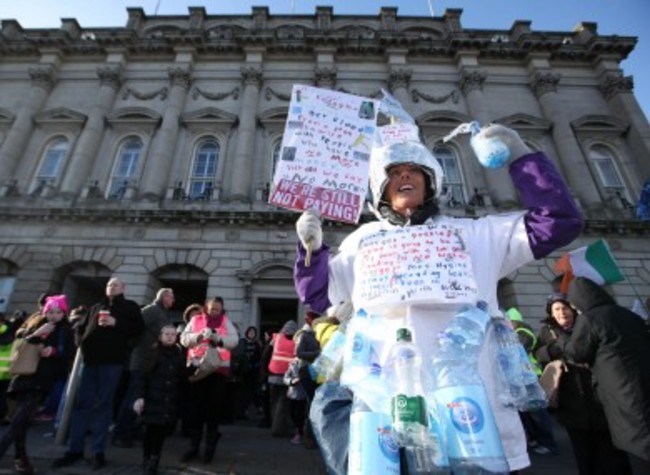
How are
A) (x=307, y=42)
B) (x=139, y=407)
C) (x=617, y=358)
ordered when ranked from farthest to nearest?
(x=307, y=42) → (x=139, y=407) → (x=617, y=358)

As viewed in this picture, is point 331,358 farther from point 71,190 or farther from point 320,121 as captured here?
point 71,190

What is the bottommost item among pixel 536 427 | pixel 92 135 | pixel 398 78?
pixel 536 427

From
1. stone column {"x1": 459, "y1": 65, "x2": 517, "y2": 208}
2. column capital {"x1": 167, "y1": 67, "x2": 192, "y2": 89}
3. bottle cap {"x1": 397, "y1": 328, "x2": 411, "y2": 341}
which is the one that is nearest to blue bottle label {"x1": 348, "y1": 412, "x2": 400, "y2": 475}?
bottle cap {"x1": 397, "y1": 328, "x2": 411, "y2": 341}

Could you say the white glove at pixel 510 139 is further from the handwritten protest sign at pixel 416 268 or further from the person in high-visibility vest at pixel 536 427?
the person in high-visibility vest at pixel 536 427

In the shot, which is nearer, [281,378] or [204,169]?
[281,378]

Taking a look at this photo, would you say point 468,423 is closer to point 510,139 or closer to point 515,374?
point 515,374

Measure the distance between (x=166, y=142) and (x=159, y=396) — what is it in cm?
1365

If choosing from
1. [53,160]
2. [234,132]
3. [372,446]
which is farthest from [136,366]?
[53,160]

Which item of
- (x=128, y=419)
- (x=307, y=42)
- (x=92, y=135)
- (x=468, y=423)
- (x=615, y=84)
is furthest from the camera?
(x=307, y=42)

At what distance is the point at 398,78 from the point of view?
17.1 m

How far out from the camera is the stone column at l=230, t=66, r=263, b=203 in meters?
14.6

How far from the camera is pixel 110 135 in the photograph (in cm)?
1634

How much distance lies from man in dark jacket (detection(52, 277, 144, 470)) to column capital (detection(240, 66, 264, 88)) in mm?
14616

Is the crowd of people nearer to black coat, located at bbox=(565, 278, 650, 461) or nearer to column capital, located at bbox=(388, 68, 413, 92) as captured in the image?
black coat, located at bbox=(565, 278, 650, 461)
